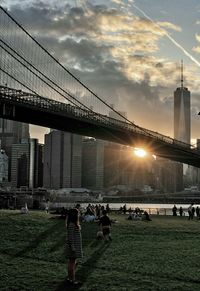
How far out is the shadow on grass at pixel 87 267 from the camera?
31.0 ft

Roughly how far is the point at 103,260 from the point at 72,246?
2.94 metres

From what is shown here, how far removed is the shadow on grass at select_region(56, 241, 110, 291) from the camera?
9.45 metres

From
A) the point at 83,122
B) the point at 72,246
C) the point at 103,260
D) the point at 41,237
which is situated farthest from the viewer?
the point at 83,122

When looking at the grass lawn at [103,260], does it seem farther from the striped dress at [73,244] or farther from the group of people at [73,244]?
the striped dress at [73,244]

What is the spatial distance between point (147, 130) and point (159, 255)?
4500 cm

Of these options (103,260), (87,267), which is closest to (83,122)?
(103,260)

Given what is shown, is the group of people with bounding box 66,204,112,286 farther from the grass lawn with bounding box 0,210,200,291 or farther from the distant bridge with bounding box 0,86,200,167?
the distant bridge with bounding box 0,86,200,167

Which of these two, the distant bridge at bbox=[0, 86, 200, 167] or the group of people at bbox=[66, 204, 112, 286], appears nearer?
the group of people at bbox=[66, 204, 112, 286]

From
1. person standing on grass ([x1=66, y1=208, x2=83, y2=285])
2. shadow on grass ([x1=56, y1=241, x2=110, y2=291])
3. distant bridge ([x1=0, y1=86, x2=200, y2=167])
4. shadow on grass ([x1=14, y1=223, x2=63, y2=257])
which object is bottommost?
shadow on grass ([x1=56, y1=241, x2=110, y2=291])

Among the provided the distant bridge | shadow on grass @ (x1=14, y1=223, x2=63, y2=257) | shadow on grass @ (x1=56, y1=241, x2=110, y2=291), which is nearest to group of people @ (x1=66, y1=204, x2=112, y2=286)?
shadow on grass @ (x1=56, y1=241, x2=110, y2=291)

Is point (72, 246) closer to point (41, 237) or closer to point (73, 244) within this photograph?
point (73, 244)

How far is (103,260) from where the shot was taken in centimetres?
1266

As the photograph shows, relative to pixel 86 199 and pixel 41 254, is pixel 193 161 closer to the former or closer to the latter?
pixel 41 254

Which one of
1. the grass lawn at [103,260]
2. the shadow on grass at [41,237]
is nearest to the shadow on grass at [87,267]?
the grass lawn at [103,260]
